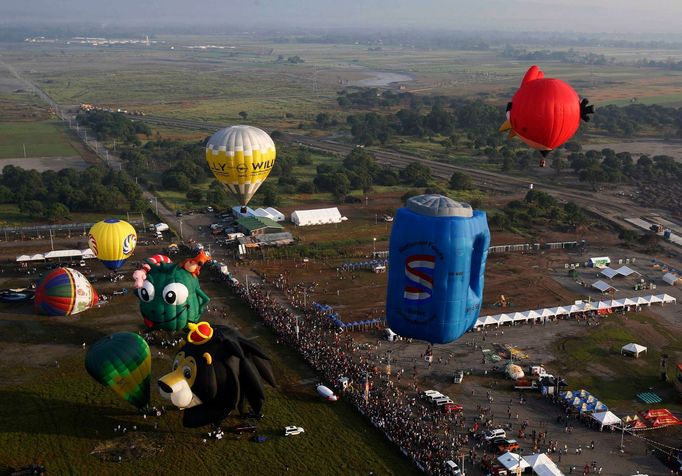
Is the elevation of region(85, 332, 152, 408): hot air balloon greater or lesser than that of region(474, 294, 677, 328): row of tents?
greater

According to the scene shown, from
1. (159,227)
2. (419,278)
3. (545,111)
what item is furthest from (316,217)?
(419,278)

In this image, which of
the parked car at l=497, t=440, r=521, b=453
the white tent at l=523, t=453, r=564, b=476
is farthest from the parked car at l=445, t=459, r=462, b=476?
the white tent at l=523, t=453, r=564, b=476

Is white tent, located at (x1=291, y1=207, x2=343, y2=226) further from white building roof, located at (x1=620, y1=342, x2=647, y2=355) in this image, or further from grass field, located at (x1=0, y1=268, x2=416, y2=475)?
white building roof, located at (x1=620, y1=342, x2=647, y2=355)

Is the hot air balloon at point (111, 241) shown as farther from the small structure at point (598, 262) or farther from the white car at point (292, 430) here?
the small structure at point (598, 262)

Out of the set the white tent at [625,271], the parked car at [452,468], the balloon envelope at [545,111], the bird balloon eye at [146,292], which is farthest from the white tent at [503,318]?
the bird balloon eye at [146,292]

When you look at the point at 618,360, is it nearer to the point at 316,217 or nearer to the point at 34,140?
the point at 316,217

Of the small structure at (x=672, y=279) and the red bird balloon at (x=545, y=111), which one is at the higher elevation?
the red bird balloon at (x=545, y=111)
